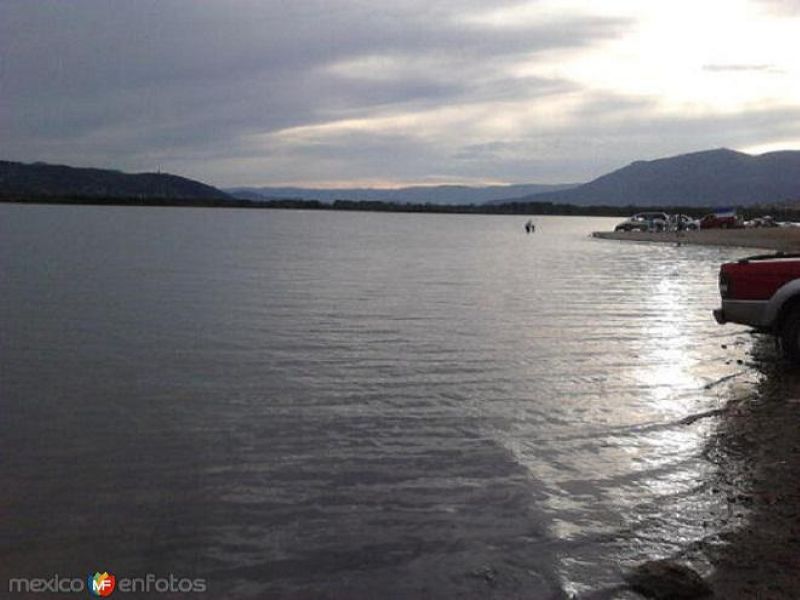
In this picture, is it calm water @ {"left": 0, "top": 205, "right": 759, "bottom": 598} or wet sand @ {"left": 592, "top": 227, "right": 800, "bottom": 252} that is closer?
calm water @ {"left": 0, "top": 205, "right": 759, "bottom": 598}

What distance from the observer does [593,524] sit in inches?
246

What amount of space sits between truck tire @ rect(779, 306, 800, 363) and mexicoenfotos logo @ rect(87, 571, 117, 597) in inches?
396

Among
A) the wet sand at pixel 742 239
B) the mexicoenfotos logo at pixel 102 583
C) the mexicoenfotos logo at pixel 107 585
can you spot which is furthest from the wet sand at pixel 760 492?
the wet sand at pixel 742 239

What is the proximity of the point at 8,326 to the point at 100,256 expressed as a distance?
23.4 m

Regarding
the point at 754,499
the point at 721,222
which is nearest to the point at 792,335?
the point at 754,499

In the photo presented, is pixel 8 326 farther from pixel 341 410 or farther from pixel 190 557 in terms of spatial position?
A: pixel 190 557

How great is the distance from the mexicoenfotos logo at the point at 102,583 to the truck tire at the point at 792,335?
1005cm

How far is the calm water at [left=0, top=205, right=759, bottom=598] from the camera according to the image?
18.5ft

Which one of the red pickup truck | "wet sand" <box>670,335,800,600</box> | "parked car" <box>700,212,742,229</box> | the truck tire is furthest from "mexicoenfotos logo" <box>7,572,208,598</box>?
"parked car" <box>700,212,742,229</box>

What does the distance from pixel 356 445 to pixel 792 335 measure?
7267 millimetres

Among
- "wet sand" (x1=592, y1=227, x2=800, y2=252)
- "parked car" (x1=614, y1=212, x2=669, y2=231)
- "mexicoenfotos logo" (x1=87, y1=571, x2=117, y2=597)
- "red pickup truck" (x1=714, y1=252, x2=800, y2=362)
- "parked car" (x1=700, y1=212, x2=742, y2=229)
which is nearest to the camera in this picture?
"mexicoenfotos logo" (x1=87, y1=571, x2=117, y2=597)

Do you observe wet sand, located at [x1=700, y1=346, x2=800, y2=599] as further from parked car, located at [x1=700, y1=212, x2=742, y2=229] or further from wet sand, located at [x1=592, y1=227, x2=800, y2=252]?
parked car, located at [x1=700, y1=212, x2=742, y2=229]

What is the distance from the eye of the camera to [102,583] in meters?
5.25

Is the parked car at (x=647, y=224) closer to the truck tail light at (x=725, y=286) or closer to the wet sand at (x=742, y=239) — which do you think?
the wet sand at (x=742, y=239)
